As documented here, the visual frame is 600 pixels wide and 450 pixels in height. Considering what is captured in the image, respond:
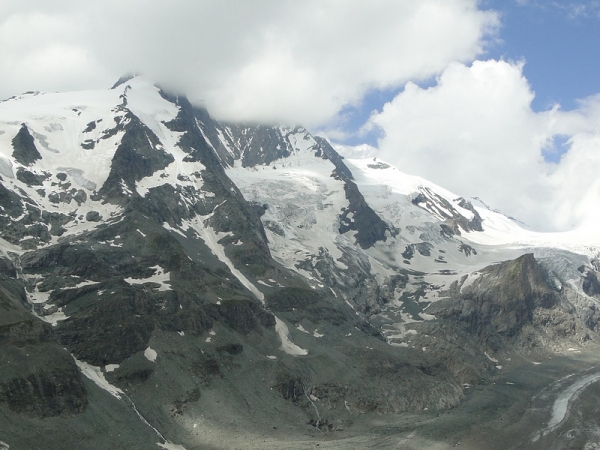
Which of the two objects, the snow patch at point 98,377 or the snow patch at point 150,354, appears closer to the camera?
the snow patch at point 98,377

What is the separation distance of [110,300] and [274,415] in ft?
178

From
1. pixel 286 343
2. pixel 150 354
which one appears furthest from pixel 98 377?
pixel 286 343

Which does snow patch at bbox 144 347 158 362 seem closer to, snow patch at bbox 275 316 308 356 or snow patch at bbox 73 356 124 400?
snow patch at bbox 73 356 124 400

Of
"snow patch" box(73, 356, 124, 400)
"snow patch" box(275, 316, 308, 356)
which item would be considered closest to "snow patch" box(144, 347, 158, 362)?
"snow patch" box(73, 356, 124, 400)

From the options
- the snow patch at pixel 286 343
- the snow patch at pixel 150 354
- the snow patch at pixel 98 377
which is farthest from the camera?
the snow patch at pixel 286 343

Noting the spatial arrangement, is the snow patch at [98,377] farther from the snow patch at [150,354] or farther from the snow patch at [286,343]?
the snow patch at [286,343]

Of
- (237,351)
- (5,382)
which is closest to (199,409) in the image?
(237,351)

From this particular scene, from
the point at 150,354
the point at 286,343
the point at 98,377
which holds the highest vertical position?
the point at 286,343

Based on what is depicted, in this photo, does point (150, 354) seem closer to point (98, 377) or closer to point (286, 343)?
point (98, 377)

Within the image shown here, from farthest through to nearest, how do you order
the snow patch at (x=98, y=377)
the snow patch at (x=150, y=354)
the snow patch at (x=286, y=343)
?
the snow patch at (x=286, y=343)
the snow patch at (x=150, y=354)
the snow patch at (x=98, y=377)

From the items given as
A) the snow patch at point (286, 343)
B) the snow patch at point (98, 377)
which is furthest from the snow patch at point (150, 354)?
the snow patch at point (286, 343)

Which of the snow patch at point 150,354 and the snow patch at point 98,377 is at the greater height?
the snow patch at point 150,354

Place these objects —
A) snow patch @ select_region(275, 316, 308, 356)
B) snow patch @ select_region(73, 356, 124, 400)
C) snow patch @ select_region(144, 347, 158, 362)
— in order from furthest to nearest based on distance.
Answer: snow patch @ select_region(275, 316, 308, 356) → snow patch @ select_region(144, 347, 158, 362) → snow patch @ select_region(73, 356, 124, 400)

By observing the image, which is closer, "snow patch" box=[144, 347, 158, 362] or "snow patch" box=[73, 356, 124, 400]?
"snow patch" box=[73, 356, 124, 400]
